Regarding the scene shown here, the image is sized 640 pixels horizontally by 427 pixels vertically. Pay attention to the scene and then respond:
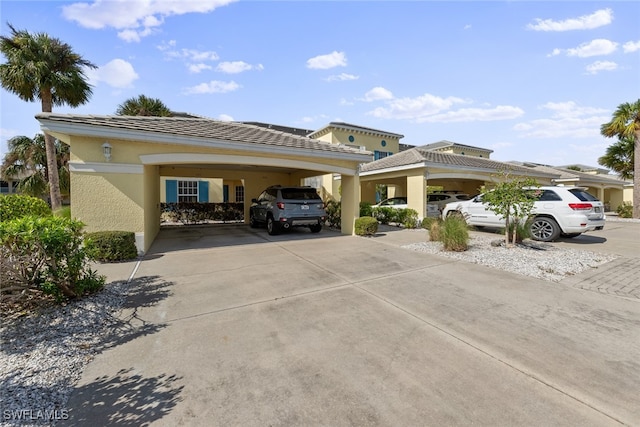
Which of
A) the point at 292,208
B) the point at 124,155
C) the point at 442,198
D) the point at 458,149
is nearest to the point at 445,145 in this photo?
the point at 458,149

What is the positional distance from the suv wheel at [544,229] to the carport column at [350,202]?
20.5 feet

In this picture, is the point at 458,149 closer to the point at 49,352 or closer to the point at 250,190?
the point at 250,190

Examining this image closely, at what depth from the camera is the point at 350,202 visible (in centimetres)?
1159

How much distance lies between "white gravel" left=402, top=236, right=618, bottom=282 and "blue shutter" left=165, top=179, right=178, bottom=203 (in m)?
17.2

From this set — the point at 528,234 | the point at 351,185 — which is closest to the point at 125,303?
the point at 351,185

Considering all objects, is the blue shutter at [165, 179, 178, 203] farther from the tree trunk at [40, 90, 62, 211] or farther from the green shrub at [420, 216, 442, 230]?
the green shrub at [420, 216, 442, 230]

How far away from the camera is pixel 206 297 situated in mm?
4520

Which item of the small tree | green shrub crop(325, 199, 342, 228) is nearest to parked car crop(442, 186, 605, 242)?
the small tree

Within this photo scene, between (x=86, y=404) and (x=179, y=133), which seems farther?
(x=179, y=133)

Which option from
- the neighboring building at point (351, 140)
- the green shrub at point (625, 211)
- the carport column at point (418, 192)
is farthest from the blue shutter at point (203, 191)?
the green shrub at point (625, 211)

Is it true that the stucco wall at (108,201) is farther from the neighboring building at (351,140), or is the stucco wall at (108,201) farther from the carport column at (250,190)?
the neighboring building at (351,140)

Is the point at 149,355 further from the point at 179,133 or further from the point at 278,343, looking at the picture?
the point at 179,133

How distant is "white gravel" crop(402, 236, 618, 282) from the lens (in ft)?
19.5

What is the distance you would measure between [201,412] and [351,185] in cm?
1007
